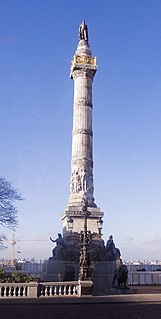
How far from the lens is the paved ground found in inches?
555

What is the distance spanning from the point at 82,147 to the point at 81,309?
24.8 m

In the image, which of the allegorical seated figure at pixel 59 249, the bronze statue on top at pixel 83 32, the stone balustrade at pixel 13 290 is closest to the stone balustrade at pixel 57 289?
the stone balustrade at pixel 13 290

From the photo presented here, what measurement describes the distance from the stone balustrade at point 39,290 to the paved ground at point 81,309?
1.72 meters

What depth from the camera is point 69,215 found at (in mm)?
36625

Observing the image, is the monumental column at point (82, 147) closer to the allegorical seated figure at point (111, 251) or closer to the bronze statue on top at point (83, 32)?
the bronze statue on top at point (83, 32)

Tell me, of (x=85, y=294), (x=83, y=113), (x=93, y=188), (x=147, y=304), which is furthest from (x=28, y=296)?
(x=83, y=113)

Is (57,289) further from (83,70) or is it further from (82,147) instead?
(83,70)

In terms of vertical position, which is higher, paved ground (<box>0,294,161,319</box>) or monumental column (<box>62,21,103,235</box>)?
monumental column (<box>62,21,103,235</box>)

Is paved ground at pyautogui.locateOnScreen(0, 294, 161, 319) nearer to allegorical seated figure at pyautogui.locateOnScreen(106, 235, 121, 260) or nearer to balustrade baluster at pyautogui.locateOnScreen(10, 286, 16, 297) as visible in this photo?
balustrade baluster at pyautogui.locateOnScreen(10, 286, 16, 297)

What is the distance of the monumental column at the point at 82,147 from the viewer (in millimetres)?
37188

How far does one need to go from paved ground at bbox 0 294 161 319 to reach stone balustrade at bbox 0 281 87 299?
1718 millimetres

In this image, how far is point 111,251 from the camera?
3516cm

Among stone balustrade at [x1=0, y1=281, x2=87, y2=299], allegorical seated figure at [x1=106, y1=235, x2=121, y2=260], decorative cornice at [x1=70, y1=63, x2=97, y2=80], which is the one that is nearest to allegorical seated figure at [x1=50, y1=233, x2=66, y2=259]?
allegorical seated figure at [x1=106, y1=235, x2=121, y2=260]

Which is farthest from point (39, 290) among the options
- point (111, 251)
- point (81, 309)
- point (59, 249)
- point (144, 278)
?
point (144, 278)
